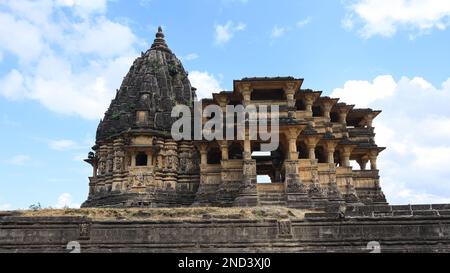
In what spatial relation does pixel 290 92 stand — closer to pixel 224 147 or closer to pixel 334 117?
pixel 224 147

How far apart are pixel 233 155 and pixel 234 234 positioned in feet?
57.7

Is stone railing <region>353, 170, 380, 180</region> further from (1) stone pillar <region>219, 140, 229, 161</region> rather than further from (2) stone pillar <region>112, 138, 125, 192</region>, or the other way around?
(2) stone pillar <region>112, 138, 125, 192</region>

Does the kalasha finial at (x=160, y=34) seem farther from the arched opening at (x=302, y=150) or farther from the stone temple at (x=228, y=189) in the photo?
the arched opening at (x=302, y=150)

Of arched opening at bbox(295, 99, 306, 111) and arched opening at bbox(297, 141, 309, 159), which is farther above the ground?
arched opening at bbox(295, 99, 306, 111)

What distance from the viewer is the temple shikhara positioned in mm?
28109

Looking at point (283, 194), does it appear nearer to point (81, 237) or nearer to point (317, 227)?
point (317, 227)

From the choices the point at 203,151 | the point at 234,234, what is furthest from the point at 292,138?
the point at 234,234

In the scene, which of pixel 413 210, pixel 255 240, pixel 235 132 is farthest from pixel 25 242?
pixel 413 210

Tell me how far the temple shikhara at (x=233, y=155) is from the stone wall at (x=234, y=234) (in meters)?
6.91

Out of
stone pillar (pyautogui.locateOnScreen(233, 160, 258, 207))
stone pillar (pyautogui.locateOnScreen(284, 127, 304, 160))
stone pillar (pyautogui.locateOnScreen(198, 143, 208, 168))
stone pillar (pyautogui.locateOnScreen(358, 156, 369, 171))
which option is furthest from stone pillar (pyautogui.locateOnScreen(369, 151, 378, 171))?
stone pillar (pyautogui.locateOnScreen(198, 143, 208, 168))

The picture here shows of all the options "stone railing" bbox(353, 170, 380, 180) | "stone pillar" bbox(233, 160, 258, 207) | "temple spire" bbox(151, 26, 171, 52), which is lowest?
"stone pillar" bbox(233, 160, 258, 207)

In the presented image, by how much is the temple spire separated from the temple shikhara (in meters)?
2.84

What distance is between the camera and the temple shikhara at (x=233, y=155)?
28.1m

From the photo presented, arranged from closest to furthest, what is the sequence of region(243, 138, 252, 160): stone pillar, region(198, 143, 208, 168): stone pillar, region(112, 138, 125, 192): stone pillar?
region(243, 138, 252, 160): stone pillar < region(198, 143, 208, 168): stone pillar < region(112, 138, 125, 192): stone pillar
